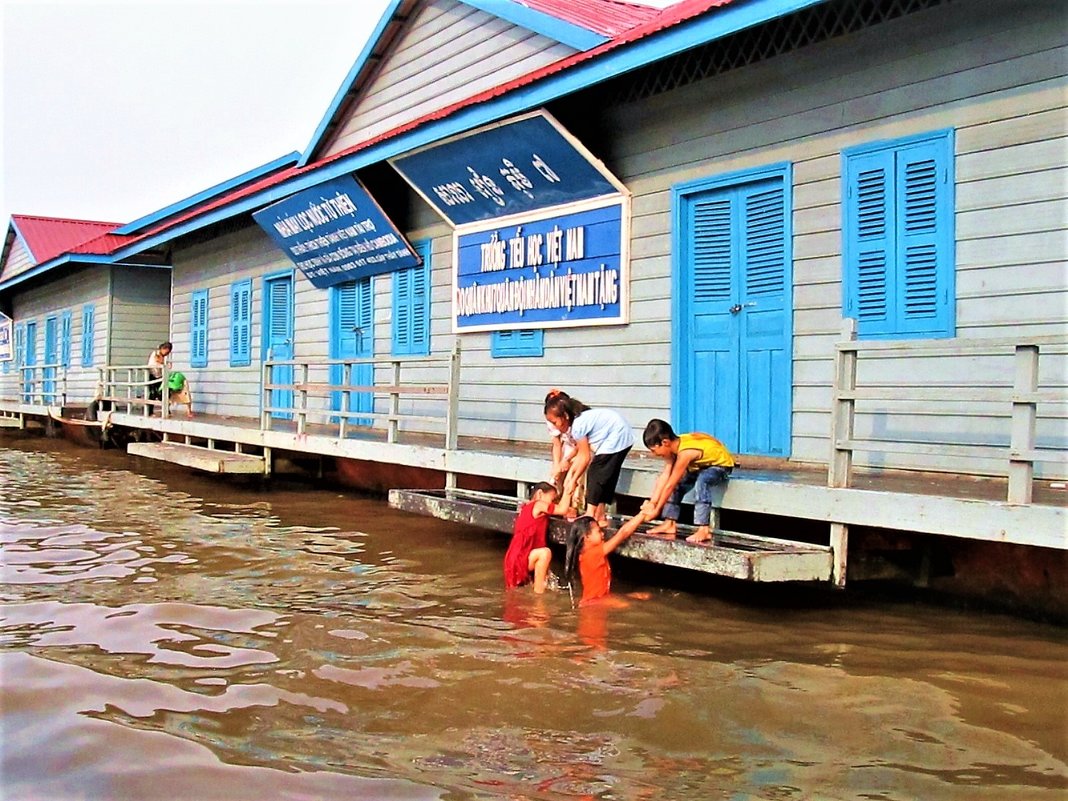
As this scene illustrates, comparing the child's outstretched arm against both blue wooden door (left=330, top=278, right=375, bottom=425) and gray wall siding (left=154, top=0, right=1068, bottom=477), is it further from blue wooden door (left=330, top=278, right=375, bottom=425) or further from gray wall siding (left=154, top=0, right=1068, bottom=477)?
blue wooden door (left=330, top=278, right=375, bottom=425)

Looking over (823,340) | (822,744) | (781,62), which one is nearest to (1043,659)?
(822,744)

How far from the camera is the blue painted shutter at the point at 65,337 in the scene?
81.8ft

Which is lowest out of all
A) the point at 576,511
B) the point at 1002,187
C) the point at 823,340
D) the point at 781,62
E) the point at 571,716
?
the point at 571,716

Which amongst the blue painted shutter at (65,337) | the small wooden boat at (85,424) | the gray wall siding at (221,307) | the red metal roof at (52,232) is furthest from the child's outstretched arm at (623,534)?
the red metal roof at (52,232)

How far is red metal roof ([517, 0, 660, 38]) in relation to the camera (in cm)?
985

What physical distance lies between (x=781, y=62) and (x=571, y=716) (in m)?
5.49

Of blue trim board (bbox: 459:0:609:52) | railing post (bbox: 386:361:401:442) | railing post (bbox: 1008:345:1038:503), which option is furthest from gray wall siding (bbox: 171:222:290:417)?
railing post (bbox: 1008:345:1038:503)

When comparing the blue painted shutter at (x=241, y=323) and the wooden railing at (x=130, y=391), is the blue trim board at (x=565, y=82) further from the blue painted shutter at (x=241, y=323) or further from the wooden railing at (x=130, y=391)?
the wooden railing at (x=130, y=391)

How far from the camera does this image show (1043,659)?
17.0 feet

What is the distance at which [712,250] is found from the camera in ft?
27.5

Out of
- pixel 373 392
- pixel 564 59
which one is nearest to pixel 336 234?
pixel 373 392

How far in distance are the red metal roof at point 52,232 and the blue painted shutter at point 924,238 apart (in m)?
24.6

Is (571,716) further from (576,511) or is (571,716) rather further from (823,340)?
(823,340)

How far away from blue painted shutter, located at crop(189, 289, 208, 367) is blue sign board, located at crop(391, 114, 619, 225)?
26.2ft
